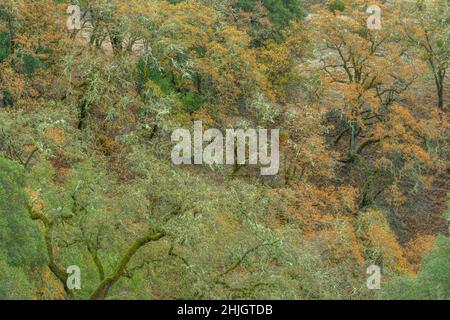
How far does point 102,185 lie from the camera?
68.6 feet

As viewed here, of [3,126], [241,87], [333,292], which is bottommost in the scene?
[333,292]

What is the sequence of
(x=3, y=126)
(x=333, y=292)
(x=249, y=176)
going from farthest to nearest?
1. (x=249, y=176)
2. (x=3, y=126)
3. (x=333, y=292)

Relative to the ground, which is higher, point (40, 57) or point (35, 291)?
point (40, 57)

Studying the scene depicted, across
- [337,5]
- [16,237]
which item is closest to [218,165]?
[16,237]

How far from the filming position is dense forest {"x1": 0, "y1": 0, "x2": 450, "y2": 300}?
18562 millimetres

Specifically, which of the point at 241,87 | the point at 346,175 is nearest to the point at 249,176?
the point at 241,87

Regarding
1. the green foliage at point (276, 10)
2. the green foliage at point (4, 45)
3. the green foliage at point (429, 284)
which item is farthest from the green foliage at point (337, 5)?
the green foliage at point (429, 284)

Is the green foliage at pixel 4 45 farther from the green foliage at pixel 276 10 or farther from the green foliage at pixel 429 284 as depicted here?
the green foliage at pixel 429 284

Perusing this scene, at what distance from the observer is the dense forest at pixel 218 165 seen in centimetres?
1856

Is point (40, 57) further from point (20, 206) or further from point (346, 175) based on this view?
point (346, 175)

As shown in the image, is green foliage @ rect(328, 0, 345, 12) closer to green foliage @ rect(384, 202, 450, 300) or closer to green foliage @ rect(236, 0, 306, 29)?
green foliage @ rect(236, 0, 306, 29)

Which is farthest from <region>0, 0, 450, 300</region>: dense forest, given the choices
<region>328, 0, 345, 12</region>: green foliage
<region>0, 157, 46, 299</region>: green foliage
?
<region>328, 0, 345, 12</region>: green foliage

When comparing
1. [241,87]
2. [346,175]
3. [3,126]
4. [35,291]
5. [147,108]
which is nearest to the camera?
[35,291]

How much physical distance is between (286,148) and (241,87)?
4.69 metres
